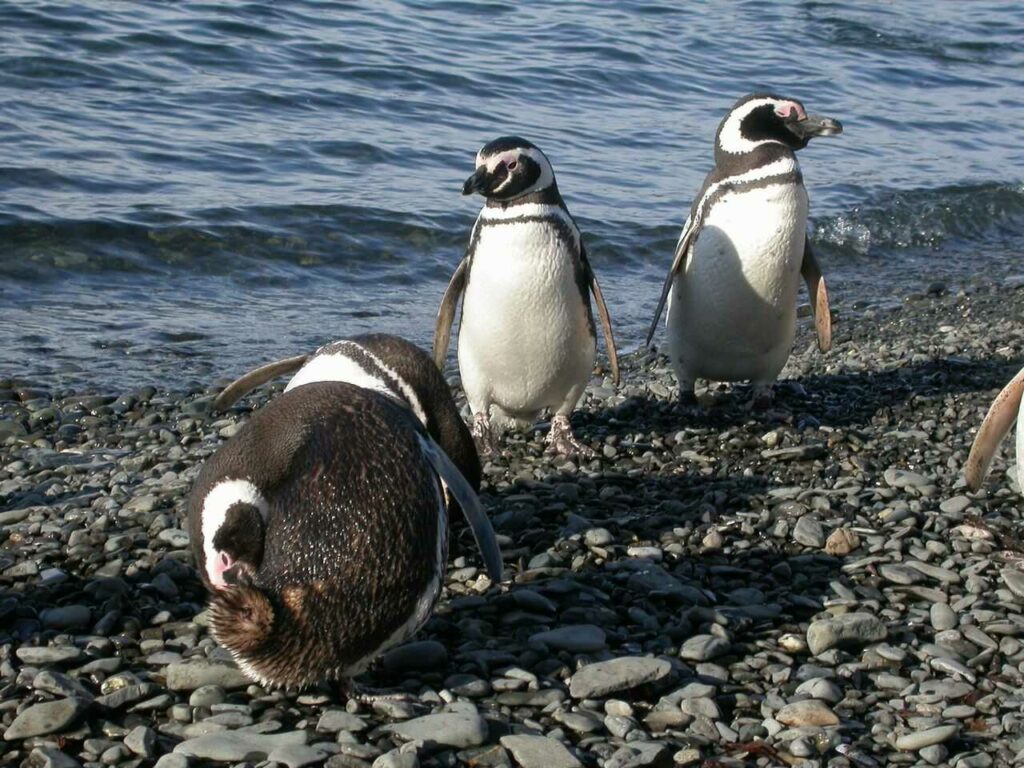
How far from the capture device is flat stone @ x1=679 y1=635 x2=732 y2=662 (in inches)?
148

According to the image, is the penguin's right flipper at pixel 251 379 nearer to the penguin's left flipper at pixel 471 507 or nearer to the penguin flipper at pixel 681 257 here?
the penguin's left flipper at pixel 471 507

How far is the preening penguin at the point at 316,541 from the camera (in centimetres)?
328

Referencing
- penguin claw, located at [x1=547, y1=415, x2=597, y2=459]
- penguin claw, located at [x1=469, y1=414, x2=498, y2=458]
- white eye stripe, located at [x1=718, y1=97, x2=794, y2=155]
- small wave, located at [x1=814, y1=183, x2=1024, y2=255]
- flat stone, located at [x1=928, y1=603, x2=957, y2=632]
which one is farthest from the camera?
small wave, located at [x1=814, y1=183, x2=1024, y2=255]

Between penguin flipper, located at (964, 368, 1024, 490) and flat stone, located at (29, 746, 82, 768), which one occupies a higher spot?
penguin flipper, located at (964, 368, 1024, 490)

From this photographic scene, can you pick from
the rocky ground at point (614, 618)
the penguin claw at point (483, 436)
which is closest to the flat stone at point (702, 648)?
the rocky ground at point (614, 618)

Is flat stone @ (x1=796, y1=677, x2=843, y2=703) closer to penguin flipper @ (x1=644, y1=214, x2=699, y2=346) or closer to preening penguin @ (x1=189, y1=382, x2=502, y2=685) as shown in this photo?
preening penguin @ (x1=189, y1=382, x2=502, y2=685)

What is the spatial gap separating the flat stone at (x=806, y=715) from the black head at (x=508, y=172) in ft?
9.92

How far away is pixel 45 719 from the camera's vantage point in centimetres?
324

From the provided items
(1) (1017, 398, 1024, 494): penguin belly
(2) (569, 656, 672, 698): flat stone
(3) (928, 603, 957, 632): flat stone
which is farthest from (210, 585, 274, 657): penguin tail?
(1) (1017, 398, 1024, 494): penguin belly

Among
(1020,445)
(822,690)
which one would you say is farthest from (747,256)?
(822,690)

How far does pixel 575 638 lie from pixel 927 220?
1012cm

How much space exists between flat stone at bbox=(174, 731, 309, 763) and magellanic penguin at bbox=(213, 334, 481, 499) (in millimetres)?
1430

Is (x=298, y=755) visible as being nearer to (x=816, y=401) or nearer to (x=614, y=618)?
(x=614, y=618)

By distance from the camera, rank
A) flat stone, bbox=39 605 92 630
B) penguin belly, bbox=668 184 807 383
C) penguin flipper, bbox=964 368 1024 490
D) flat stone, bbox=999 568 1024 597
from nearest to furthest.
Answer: flat stone, bbox=39 605 92 630
flat stone, bbox=999 568 1024 597
penguin flipper, bbox=964 368 1024 490
penguin belly, bbox=668 184 807 383
